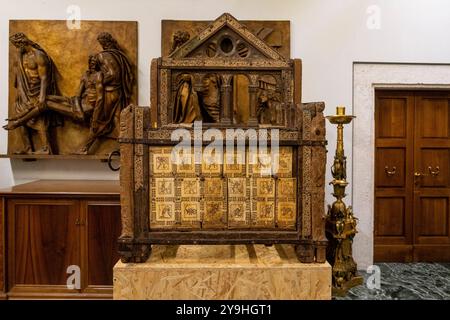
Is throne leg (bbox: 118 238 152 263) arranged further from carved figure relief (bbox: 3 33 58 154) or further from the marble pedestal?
carved figure relief (bbox: 3 33 58 154)

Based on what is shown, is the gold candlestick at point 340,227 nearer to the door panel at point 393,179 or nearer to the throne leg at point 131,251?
the door panel at point 393,179

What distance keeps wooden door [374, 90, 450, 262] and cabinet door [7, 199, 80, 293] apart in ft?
10.4

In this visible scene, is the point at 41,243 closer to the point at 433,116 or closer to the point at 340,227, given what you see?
the point at 340,227

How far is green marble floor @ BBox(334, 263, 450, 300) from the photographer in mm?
3559

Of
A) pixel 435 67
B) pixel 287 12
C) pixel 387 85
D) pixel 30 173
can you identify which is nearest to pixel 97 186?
pixel 30 173

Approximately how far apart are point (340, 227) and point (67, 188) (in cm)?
235

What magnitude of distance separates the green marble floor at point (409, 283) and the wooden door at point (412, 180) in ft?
0.54

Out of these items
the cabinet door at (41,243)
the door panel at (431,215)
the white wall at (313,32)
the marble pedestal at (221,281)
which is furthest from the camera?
the door panel at (431,215)

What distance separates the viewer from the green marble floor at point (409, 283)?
3.56 m

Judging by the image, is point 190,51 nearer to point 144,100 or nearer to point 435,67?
point 144,100

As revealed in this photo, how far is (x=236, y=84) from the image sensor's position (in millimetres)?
3859

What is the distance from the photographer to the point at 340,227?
320cm

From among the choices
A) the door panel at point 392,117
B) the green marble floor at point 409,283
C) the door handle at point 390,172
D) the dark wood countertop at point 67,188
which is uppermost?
the door panel at point 392,117

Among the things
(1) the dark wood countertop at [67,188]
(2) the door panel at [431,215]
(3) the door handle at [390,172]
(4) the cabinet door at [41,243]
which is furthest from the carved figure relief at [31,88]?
(2) the door panel at [431,215]
